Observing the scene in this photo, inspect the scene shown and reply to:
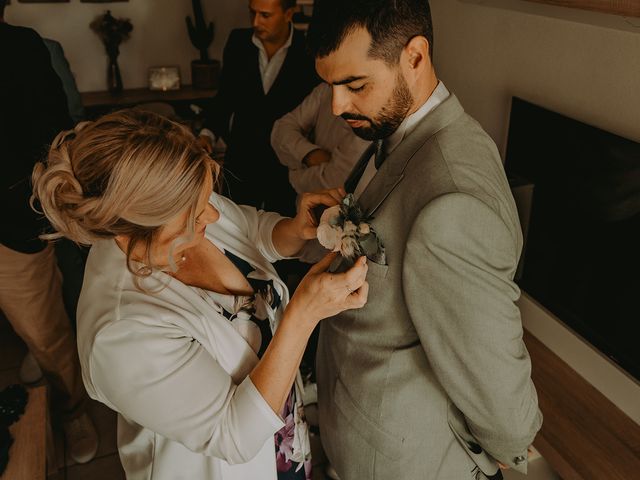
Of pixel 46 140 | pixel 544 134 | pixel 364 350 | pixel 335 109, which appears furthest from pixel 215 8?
pixel 364 350

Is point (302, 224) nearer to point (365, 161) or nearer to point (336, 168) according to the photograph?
point (365, 161)

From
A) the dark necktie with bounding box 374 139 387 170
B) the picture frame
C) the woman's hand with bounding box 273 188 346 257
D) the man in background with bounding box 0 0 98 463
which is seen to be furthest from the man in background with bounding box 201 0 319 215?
the picture frame

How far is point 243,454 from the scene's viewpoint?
3.44ft

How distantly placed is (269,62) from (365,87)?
1.52 m

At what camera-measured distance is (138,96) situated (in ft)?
13.5

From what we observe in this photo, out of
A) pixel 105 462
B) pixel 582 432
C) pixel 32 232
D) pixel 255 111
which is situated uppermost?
pixel 255 111

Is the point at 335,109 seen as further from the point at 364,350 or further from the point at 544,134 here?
the point at 544,134

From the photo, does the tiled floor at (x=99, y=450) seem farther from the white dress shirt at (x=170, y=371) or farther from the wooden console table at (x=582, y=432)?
the wooden console table at (x=582, y=432)

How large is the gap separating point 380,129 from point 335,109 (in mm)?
108

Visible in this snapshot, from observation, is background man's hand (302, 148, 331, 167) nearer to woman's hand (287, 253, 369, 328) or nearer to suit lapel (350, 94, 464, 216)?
suit lapel (350, 94, 464, 216)

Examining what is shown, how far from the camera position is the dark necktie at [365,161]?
1303 mm

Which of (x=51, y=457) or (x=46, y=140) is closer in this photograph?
(x=46, y=140)

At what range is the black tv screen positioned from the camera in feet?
5.24

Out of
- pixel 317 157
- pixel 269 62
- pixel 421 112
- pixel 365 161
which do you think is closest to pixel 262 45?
pixel 269 62
